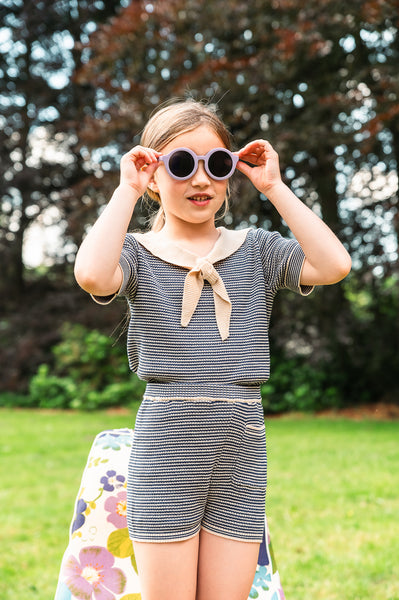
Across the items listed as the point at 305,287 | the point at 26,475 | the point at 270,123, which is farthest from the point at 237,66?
the point at 305,287

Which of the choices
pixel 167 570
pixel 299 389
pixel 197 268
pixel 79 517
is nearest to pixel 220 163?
pixel 197 268

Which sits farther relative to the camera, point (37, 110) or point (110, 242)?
point (37, 110)

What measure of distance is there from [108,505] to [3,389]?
37.7 ft

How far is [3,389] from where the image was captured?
43.5 ft

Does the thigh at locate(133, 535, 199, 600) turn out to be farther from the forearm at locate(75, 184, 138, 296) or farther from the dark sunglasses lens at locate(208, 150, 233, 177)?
the dark sunglasses lens at locate(208, 150, 233, 177)

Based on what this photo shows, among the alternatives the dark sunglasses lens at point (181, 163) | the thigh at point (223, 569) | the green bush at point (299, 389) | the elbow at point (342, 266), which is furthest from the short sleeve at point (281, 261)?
the green bush at point (299, 389)

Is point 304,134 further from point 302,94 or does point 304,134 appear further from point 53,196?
point 53,196

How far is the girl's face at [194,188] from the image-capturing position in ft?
6.12

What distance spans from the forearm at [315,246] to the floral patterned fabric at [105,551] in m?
1.00

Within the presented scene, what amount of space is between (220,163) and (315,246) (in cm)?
35

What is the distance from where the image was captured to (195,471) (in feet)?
5.73

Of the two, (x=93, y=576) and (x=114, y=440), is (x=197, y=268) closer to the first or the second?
(x=114, y=440)

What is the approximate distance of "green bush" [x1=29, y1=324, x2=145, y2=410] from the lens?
37.8 feet

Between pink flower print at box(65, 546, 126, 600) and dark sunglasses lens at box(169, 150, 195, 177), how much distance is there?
1.35 metres
